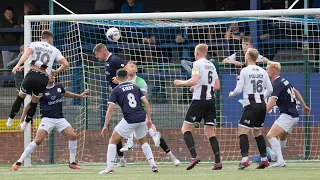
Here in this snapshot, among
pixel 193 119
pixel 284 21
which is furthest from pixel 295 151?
pixel 193 119

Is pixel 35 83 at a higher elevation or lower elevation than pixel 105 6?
lower

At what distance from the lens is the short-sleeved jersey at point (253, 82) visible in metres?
17.3

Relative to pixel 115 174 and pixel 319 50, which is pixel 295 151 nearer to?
pixel 319 50

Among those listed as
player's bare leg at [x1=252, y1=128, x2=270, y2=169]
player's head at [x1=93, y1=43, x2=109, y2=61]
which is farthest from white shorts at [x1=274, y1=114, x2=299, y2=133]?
player's head at [x1=93, y1=43, x2=109, y2=61]

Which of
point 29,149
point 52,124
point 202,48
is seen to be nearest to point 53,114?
point 52,124

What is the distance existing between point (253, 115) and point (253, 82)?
586 mm

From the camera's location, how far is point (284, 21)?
20.9m

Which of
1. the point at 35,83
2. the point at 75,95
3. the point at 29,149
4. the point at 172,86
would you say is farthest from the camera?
the point at 172,86

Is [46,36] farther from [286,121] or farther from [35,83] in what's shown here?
[286,121]

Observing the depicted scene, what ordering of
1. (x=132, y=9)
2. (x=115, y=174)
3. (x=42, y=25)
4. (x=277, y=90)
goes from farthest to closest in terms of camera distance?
1. (x=132, y=9)
2. (x=42, y=25)
3. (x=277, y=90)
4. (x=115, y=174)

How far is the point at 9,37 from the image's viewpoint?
25703 mm

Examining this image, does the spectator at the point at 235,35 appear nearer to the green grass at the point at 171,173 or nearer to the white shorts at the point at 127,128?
the green grass at the point at 171,173

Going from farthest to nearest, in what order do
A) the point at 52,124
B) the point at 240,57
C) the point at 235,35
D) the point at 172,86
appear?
1. the point at 172,86
2. the point at 235,35
3. the point at 240,57
4. the point at 52,124

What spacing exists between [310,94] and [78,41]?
5.20 meters
